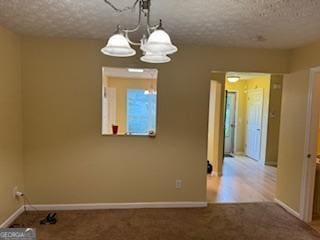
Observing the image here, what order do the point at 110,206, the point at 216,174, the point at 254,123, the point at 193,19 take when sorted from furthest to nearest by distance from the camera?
the point at 254,123, the point at 216,174, the point at 110,206, the point at 193,19

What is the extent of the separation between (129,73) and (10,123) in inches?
65.3

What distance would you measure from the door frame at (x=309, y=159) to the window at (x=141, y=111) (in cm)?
207

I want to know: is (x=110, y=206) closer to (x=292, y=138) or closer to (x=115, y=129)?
(x=115, y=129)

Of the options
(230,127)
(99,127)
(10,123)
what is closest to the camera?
(10,123)

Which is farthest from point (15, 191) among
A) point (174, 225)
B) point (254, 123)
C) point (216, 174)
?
point (254, 123)

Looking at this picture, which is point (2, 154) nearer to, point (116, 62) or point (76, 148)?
point (76, 148)

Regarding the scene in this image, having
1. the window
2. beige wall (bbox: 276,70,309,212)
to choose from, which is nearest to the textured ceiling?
beige wall (bbox: 276,70,309,212)

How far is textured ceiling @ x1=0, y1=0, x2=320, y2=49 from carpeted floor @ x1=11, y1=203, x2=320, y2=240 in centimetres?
239

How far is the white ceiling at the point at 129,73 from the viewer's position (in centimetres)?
381

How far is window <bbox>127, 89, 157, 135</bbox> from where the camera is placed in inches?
153

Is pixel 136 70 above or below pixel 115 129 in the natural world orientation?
above

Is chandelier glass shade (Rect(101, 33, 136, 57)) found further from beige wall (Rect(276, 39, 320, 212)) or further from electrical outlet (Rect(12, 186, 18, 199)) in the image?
beige wall (Rect(276, 39, 320, 212))

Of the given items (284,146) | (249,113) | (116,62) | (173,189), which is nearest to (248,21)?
(116,62)

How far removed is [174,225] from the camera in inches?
135
